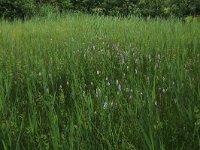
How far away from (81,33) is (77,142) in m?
4.09

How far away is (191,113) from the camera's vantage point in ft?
6.16

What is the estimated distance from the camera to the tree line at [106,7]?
9.65 meters

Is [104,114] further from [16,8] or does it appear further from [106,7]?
[106,7]

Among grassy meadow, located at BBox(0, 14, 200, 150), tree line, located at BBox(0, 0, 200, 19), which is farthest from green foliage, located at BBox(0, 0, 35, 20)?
grassy meadow, located at BBox(0, 14, 200, 150)

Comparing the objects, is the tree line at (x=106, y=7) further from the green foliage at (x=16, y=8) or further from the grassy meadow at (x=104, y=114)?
the grassy meadow at (x=104, y=114)

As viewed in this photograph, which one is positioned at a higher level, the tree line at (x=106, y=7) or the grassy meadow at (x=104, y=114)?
the grassy meadow at (x=104, y=114)

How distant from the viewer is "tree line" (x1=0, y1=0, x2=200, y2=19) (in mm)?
9648

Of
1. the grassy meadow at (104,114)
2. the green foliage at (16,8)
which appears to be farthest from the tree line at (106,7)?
the grassy meadow at (104,114)

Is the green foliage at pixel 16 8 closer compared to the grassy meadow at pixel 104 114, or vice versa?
the grassy meadow at pixel 104 114

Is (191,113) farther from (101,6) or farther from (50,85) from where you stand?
(101,6)

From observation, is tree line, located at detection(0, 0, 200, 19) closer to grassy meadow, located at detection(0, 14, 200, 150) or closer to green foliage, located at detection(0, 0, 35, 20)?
green foliage, located at detection(0, 0, 35, 20)

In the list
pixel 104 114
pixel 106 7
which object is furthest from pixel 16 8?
pixel 104 114

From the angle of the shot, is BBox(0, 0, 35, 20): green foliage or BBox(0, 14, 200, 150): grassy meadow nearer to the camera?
BBox(0, 14, 200, 150): grassy meadow

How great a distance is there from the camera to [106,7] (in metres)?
11.2
